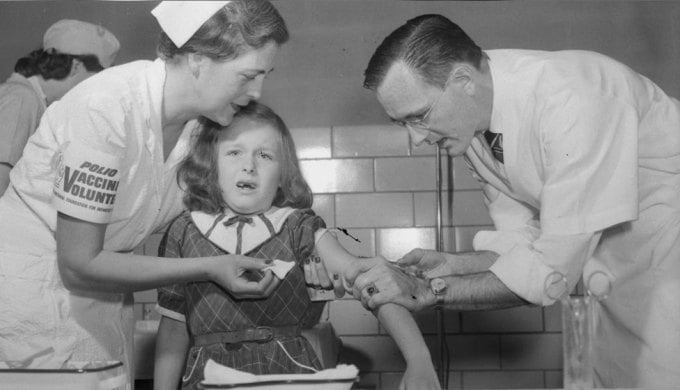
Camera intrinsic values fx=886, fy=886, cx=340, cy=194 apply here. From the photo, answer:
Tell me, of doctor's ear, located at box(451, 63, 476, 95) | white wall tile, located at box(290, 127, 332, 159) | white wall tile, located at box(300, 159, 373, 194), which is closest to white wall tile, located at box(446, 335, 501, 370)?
white wall tile, located at box(300, 159, 373, 194)

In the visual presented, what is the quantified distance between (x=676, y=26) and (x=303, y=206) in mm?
792

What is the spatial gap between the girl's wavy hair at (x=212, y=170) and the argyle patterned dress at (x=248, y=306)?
36 mm

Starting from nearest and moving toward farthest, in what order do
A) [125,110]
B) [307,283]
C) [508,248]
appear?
[125,110] → [307,283] → [508,248]

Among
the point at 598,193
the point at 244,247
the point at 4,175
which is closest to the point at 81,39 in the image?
the point at 4,175

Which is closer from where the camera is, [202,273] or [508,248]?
[202,273]

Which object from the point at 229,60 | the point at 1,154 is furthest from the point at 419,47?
the point at 1,154

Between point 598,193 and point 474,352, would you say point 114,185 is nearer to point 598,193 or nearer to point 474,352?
point 598,193

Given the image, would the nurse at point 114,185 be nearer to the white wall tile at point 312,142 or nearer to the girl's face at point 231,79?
the girl's face at point 231,79

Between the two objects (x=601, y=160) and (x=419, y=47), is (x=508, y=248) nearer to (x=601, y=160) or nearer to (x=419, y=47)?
(x=601, y=160)

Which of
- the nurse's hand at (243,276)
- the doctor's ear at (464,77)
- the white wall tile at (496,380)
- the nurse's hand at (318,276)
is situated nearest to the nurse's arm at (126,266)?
the nurse's hand at (243,276)

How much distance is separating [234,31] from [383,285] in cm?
46

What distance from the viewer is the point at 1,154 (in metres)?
1.49

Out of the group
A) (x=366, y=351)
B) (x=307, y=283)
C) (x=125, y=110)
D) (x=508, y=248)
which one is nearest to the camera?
(x=125, y=110)

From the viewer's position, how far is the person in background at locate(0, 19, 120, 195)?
150 centimetres
